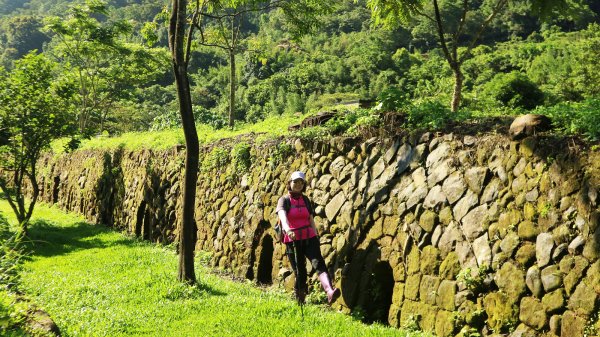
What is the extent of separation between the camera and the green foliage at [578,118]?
16.5 feet

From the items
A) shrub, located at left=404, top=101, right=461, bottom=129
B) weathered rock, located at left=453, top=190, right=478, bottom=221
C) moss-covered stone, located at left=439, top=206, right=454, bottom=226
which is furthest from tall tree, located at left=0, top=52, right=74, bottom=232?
weathered rock, located at left=453, top=190, right=478, bottom=221

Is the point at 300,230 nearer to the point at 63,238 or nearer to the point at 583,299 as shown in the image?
the point at 583,299

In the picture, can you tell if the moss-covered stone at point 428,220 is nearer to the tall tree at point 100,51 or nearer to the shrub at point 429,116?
the shrub at point 429,116

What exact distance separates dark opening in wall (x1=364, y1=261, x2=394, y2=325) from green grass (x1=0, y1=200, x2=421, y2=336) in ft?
1.47

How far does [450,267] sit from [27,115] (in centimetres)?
1302

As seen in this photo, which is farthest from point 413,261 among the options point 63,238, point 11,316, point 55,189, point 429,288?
point 55,189

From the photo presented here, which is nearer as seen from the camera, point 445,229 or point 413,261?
point 445,229

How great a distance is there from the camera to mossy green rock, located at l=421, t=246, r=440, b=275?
6.26m

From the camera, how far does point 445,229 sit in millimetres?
6262

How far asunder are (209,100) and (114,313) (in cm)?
6513

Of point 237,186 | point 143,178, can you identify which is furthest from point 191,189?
point 143,178

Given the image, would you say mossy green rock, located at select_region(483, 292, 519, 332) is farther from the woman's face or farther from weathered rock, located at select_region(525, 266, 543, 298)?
the woman's face

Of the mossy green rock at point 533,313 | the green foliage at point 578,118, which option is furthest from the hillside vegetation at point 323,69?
the mossy green rock at point 533,313

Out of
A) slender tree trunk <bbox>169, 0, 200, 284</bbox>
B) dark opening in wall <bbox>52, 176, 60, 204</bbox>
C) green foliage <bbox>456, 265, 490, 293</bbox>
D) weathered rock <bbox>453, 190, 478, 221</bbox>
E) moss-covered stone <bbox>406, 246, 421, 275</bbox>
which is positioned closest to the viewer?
green foliage <bbox>456, 265, 490, 293</bbox>
